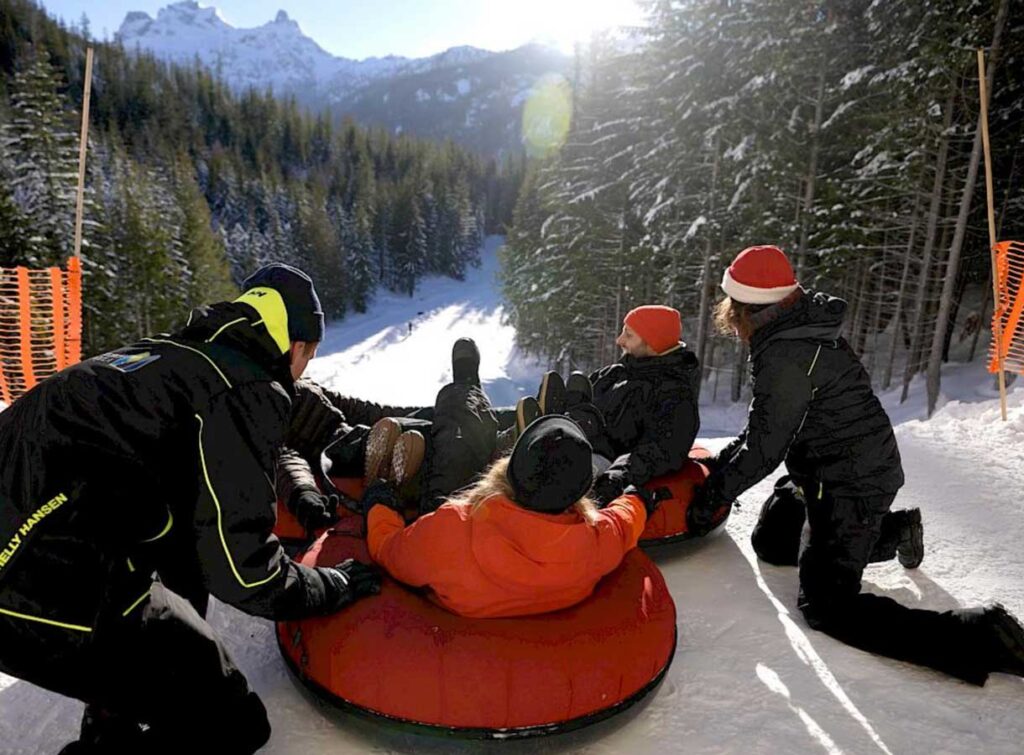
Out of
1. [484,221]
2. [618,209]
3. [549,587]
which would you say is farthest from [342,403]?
[484,221]

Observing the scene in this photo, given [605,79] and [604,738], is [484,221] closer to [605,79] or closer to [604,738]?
[605,79]

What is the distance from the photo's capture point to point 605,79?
2316 centimetres

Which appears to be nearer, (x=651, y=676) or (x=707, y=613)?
(x=651, y=676)

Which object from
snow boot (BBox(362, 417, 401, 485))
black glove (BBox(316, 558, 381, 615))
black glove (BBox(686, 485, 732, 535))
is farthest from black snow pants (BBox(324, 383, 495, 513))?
black glove (BBox(686, 485, 732, 535))

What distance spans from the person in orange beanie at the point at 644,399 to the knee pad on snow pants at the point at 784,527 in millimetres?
705

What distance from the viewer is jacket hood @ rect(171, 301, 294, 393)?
212 cm

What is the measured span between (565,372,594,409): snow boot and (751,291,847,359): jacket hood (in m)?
1.67

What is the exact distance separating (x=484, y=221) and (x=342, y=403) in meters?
90.2

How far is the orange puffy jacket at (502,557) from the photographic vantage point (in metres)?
2.47

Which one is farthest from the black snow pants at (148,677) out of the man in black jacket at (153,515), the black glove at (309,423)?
the black glove at (309,423)

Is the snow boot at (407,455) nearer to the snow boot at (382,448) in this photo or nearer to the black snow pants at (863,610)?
the snow boot at (382,448)

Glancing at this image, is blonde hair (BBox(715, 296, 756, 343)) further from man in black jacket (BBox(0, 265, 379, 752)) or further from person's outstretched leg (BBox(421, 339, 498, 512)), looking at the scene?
man in black jacket (BBox(0, 265, 379, 752))

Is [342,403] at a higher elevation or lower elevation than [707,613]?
higher

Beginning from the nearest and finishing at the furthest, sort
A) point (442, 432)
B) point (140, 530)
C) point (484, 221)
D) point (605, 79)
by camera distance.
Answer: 1. point (140, 530)
2. point (442, 432)
3. point (605, 79)
4. point (484, 221)
